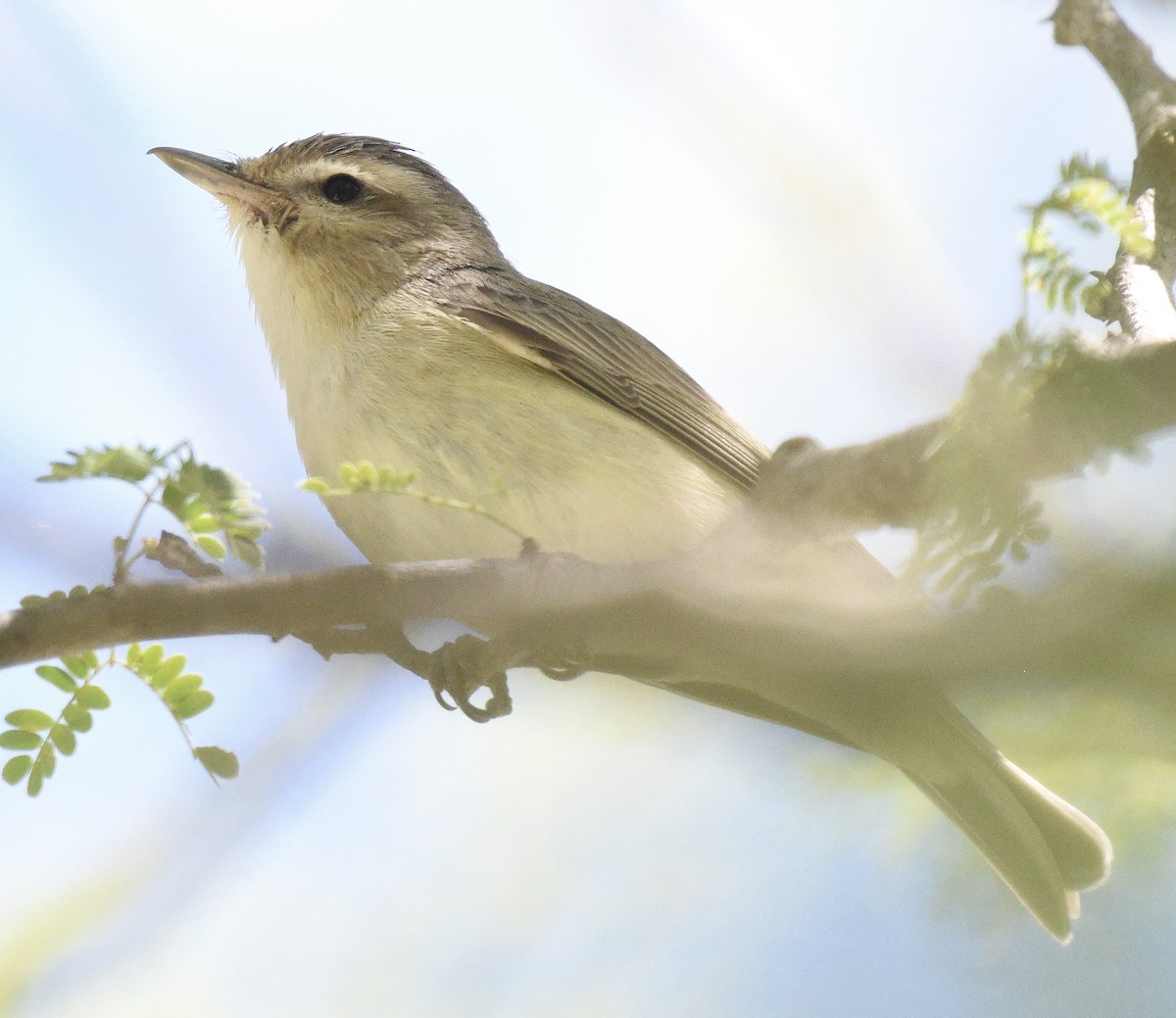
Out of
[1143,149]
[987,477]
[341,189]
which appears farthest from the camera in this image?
[341,189]

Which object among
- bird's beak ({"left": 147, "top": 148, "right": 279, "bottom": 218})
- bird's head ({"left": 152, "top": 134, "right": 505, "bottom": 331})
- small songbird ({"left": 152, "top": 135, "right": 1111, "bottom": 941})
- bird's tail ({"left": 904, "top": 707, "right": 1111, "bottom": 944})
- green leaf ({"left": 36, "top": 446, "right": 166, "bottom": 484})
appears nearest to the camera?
green leaf ({"left": 36, "top": 446, "right": 166, "bottom": 484})

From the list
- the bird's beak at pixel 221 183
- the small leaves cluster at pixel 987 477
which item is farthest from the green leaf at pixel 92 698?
the bird's beak at pixel 221 183

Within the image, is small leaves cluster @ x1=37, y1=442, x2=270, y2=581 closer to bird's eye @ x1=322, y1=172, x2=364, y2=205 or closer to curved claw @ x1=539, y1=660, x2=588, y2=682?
curved claw @ x1=539, y1=660, x2=588, y2=682

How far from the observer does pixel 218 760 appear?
218 centimetres

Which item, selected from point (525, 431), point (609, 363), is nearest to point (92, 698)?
point (525, 431)

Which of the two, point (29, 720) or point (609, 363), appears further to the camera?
point (609, 363)

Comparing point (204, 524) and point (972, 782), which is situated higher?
point (204, 524)

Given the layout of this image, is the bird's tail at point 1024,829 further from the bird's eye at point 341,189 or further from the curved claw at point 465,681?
the bird's eye at point 341,189

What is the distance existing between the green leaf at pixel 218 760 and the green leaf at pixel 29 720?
0.84 ft

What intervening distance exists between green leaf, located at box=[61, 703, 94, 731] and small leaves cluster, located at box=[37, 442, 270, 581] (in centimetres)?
27

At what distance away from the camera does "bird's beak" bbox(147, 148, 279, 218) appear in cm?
416

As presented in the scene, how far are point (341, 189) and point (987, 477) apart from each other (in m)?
3.30

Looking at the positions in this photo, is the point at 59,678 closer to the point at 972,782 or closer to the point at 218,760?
the point at 218,760

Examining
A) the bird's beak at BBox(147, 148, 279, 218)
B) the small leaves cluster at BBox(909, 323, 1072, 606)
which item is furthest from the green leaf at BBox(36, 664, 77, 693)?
the bird's beak at BBox(147, 148, 279, 218)
